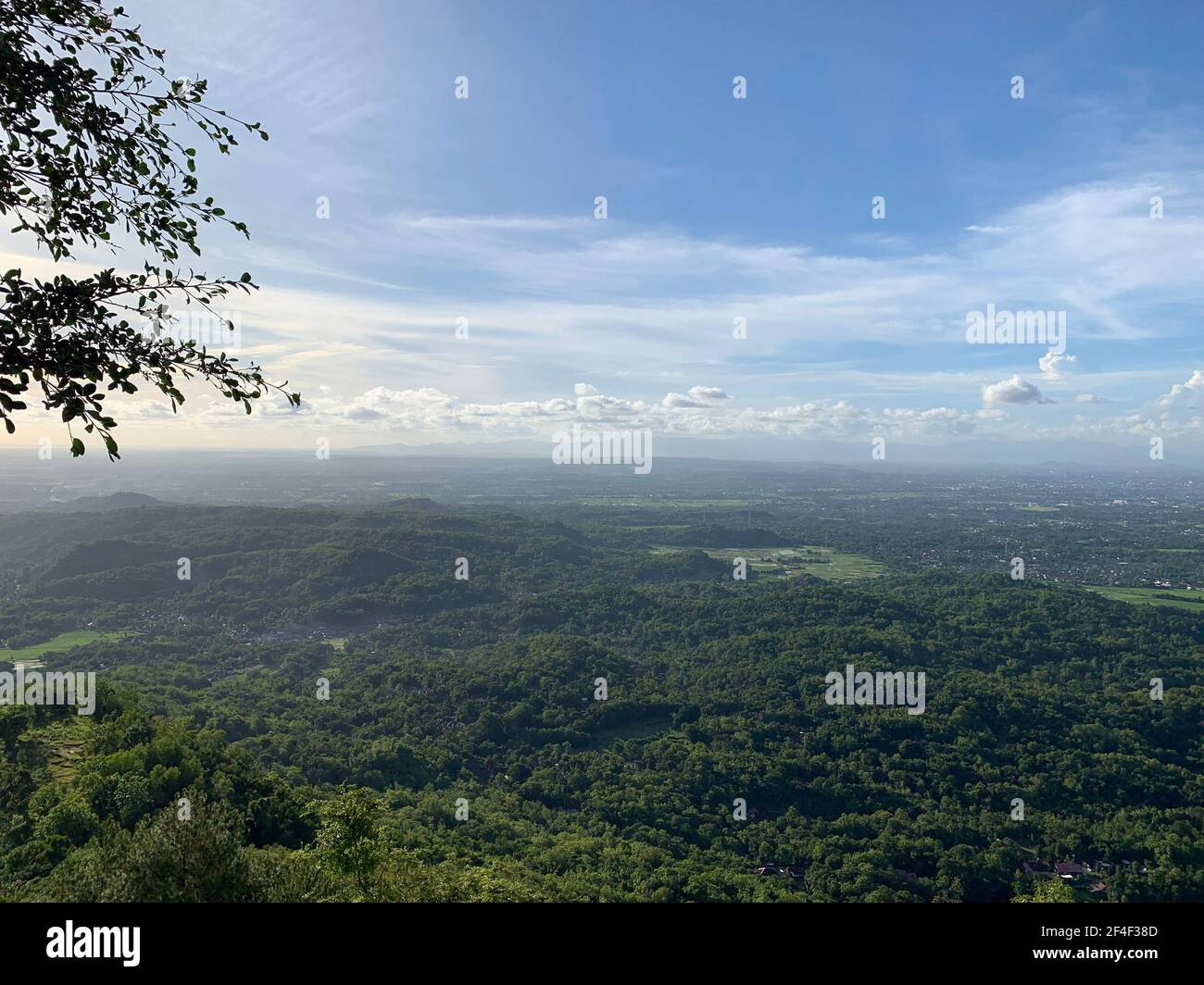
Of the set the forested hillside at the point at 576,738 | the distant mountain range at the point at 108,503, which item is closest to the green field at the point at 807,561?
the forested hillside at the point at 576,738

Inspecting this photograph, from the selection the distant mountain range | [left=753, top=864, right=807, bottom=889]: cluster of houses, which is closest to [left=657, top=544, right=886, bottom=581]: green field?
[left=753, top=864, right=807, bottom=889]: cluster of houses

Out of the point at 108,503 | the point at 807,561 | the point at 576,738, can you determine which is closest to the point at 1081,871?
the point at 576,738

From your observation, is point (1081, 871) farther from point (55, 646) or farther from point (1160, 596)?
point (55, 646)

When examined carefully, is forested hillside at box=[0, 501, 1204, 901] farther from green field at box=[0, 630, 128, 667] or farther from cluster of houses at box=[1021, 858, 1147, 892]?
green field at box=[0, 630, 128, 667]
